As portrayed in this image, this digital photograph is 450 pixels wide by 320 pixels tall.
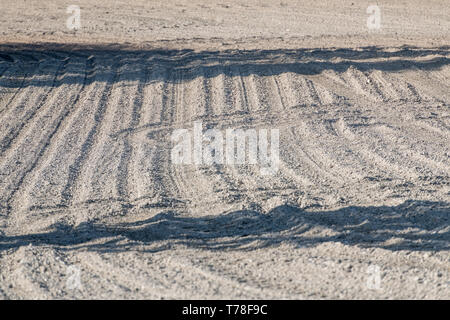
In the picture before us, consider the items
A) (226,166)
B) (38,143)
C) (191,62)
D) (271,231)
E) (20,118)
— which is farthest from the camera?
(191,62)

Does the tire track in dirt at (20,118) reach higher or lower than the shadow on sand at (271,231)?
higher

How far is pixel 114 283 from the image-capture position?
545 centimetres

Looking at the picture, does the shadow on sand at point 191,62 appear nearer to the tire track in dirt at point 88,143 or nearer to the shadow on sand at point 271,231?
the tire track in dirt at point 88,143

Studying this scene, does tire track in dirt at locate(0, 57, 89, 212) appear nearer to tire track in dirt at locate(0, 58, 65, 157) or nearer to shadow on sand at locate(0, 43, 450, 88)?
tire track in dirt at locate(0, 58, 65, 157)

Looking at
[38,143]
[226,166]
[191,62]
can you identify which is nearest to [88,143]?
[38,143]

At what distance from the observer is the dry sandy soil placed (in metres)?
5.62

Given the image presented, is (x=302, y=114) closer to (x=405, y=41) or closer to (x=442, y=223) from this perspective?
(x=442, y=223)

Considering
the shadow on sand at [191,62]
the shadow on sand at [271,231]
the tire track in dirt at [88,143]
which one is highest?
the shadow on sand at [191,62]

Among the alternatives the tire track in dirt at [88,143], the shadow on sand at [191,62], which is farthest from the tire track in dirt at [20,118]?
the tire track in dirt at [88,143]

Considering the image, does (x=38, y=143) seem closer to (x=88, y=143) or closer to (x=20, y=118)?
(x=88, y=143)

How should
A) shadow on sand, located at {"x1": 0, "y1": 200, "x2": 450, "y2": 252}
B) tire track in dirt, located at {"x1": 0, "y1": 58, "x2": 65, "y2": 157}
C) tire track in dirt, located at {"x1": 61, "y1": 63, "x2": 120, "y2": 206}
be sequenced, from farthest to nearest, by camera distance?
tire track in dirt, located at {"x1": 0, "y1": 58, "x2": 65, "y2": 157} < tire track in dirt, located at {"x1": 61, "y1": 63, "x2": 120, "y2": 206} < shadow on sand, located at {"x1": 0, "y1": 200, "x2": 450, "y2": 252}

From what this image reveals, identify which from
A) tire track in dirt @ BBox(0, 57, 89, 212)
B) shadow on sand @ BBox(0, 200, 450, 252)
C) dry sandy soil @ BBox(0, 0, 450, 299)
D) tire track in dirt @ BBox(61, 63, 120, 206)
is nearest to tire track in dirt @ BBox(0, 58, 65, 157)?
dry sandy soil @ BBox(0, 0, 450, 299)

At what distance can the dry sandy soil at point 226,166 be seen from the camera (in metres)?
5.62

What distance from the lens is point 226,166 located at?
8680 millimetres
